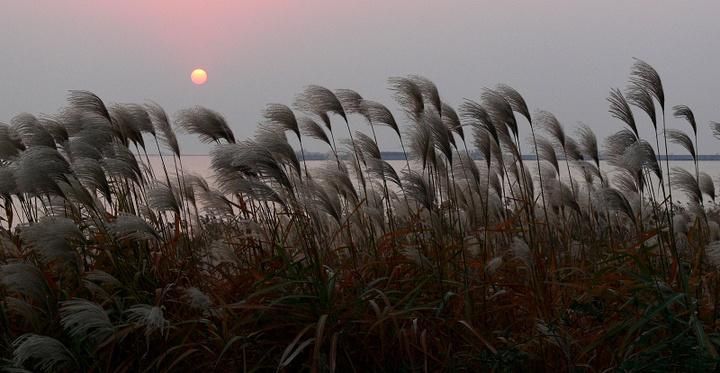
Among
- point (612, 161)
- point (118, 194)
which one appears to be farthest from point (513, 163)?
point (118, 194)

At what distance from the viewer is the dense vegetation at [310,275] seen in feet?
12.3

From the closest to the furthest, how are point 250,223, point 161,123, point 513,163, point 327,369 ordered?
1. point 327,369
2. point 250,223
3. point 161,123
4. point 513,163

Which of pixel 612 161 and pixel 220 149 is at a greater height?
pixel 220 149

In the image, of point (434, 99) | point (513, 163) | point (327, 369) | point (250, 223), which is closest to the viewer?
point (327, 369)

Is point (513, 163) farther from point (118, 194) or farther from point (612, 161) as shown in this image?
point (118, 194)

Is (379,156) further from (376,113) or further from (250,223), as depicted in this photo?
(250,223)

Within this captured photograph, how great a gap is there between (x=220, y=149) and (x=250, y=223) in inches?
30.0

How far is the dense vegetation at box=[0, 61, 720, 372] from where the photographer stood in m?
3.75

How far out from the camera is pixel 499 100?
188 inches

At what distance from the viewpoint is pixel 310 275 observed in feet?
12.9

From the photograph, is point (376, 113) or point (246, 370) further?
point (376, 113)

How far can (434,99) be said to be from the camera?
4.89 metres

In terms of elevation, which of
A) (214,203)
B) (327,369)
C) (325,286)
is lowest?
(327,369)

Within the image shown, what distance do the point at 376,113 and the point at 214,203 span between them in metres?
1.11
